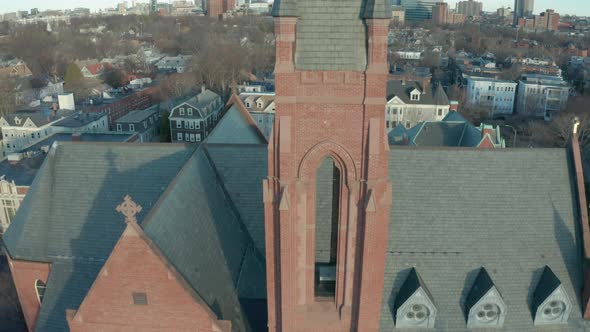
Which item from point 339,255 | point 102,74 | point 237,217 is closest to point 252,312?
point 237,217

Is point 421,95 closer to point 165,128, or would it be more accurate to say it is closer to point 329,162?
point 165,128

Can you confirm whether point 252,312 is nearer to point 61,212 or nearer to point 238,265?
point 238,265

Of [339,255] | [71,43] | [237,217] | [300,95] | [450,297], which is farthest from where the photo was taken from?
[71,43]

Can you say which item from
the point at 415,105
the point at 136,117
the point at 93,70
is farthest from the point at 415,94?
the point at 93,70

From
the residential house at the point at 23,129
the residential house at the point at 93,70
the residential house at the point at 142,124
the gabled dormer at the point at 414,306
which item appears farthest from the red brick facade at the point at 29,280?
the residential house at the point at 93,70

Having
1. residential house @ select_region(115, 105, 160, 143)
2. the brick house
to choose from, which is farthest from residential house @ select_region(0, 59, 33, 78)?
the brick house

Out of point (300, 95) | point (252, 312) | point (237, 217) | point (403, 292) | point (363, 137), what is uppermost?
point (300, 95)

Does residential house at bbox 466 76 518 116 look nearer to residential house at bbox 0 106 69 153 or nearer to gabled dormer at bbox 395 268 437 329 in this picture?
residential house at bbox 0 106 69 153
